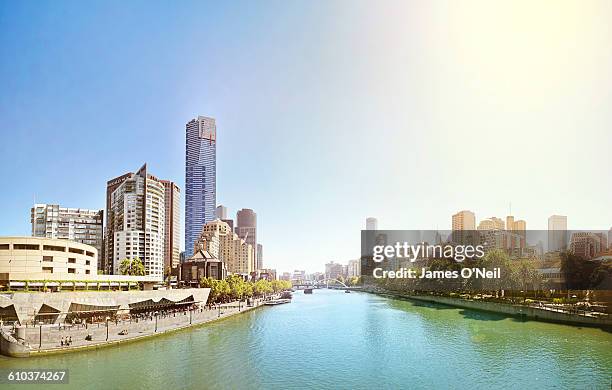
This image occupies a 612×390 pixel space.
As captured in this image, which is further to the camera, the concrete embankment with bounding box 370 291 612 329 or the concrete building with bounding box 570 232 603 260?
the concrete building with bounding box 570 232 603 260

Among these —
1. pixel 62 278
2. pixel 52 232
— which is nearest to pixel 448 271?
pixel 62 278

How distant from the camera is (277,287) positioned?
187 m

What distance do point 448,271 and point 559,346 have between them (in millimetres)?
71606

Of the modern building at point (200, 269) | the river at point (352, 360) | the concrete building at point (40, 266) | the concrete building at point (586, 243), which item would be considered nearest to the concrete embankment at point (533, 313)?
the river at point (352, 360)

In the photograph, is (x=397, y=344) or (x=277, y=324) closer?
(x=397, y=344)

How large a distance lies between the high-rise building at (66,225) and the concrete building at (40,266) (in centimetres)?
10201

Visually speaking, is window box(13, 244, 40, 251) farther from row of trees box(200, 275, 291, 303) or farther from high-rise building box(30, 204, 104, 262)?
high-rise building box(30, 204, 104, 262)

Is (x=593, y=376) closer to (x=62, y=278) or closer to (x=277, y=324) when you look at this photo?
(x=277, y=324)

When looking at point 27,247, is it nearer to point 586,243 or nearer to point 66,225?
point 66,225

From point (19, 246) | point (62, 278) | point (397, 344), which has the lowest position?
point (397, 344)

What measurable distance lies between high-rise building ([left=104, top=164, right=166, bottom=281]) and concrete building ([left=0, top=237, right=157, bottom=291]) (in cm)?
7782

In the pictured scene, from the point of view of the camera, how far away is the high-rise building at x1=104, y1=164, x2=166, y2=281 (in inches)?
5807

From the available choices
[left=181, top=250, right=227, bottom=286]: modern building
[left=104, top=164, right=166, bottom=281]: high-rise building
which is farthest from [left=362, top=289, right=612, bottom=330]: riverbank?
[left=104, top=164, right=166, bottom=281]: high-rise building

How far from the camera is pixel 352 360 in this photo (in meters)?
45.4
